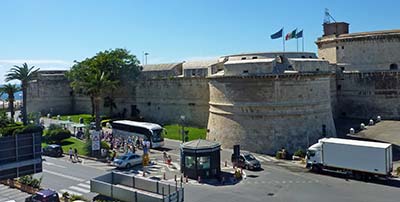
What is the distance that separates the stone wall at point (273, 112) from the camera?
35656 millimetres

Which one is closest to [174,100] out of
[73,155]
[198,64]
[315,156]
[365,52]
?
[198,64]

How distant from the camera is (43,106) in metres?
64.4

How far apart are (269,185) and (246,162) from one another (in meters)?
4.79

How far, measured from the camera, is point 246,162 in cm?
3022

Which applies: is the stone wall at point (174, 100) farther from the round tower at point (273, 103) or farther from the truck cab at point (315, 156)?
the truck cab at point (315, 156)

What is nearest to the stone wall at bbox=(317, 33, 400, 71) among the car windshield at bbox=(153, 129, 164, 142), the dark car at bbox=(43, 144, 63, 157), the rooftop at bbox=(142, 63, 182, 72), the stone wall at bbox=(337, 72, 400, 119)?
the stone wall at bbox=(337, 72, 400, 119)

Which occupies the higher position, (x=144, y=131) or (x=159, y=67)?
(x=159, y=67)

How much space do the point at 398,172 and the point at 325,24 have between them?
34.3 metres

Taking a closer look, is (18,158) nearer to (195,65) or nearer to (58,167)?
(58,167)

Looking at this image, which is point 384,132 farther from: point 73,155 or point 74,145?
point 74,145

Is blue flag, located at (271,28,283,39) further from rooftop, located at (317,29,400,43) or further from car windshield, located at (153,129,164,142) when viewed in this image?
car windshield, located at (153,129,164,142)

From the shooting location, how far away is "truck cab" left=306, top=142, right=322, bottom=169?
2825 cm

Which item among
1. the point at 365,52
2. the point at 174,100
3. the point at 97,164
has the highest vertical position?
the point at 365,52

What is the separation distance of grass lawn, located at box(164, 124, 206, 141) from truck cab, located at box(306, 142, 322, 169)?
15.3 m
